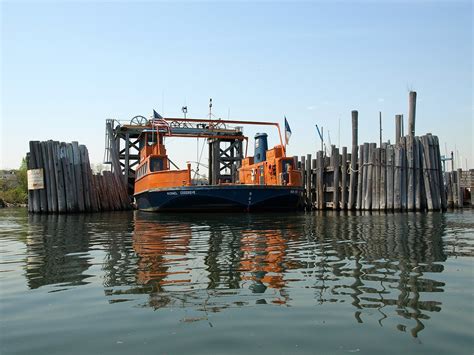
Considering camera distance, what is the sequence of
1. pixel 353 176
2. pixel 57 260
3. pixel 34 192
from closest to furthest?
pixel 57 260
pixel 353 176
pixel 34 192

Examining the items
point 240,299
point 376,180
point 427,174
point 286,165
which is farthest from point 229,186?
point 240,299

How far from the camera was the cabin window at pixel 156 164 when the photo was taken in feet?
99.9

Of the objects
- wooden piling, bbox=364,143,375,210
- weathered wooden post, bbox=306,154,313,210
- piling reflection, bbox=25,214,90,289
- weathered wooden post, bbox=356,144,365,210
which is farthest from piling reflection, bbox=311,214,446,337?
weathered wooden post, bbox=306,154,313,210

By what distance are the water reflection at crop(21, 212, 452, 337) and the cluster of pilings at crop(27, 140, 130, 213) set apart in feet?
58.8

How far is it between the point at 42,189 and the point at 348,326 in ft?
95.8

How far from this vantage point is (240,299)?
6.01m

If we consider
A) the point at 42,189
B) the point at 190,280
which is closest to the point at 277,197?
the point at 42,189

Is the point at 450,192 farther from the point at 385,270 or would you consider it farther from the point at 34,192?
the point at 385,270

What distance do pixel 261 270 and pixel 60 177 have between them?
25.9m

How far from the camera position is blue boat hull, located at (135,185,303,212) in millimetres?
26219

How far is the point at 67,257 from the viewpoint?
987 centimetres

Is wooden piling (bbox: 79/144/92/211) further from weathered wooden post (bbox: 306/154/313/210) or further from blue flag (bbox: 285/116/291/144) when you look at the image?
weathered wooden post (bbox: 306/154/313/210)

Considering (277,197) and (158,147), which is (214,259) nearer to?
(277,197)

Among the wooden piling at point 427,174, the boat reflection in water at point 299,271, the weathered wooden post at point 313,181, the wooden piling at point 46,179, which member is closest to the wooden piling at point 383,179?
the wooden piling at point 427,174
